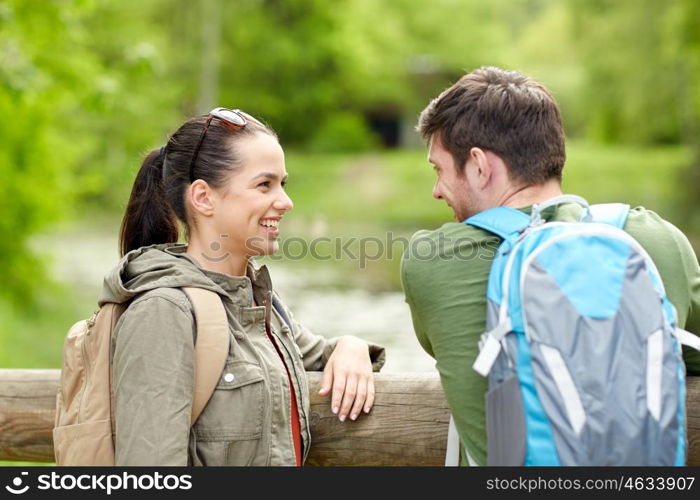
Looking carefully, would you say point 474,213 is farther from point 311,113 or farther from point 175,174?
point 311,113

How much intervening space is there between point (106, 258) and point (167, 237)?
862 inches

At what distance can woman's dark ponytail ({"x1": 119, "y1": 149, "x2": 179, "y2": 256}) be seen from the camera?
255 centimetres

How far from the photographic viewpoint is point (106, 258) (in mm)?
23672

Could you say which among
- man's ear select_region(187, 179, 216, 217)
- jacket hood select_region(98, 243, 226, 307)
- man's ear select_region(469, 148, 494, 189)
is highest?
man's ear select_region(469, 148, 494, 189)

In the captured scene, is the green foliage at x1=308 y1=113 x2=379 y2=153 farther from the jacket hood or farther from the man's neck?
the man's neck

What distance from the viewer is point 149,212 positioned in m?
2.56

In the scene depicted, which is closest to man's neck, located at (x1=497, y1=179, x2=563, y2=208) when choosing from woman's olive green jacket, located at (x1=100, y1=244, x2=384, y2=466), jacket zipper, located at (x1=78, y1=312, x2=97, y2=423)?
woman's olive green jacket, located at (x1=100, y1=244, x2=384, y2=466)

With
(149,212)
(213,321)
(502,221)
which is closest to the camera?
(502,221)

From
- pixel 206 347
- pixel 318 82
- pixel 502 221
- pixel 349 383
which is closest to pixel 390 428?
pixel 349 383

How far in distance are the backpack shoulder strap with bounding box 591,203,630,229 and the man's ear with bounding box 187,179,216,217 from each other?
0.99m

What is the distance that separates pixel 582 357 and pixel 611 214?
0.46 m

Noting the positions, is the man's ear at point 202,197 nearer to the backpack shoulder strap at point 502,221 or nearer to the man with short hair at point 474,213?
the man with short hair at point 474,213
